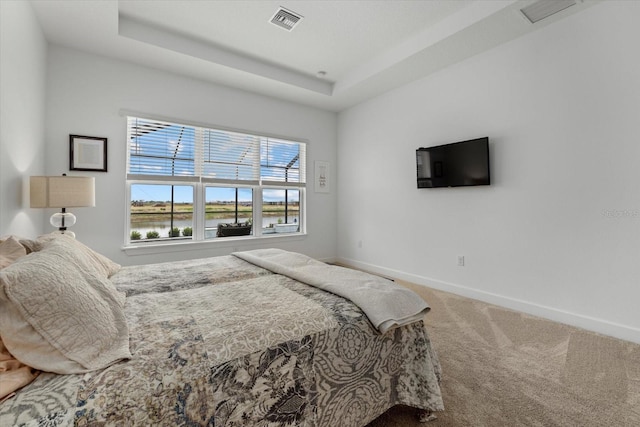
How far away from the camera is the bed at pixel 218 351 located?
828 millimetres

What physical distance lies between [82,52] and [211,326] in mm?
3815

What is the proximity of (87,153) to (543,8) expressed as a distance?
480 cm

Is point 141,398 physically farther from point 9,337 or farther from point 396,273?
point 396,273

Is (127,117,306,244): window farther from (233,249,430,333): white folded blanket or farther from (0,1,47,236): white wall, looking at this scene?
(233,249,430,333): white folded blanket

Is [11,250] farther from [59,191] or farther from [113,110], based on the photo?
[113,110]

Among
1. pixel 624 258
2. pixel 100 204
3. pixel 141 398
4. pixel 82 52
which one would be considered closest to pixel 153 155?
pixel 100 204

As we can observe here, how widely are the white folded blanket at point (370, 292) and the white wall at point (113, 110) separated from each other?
249 cm

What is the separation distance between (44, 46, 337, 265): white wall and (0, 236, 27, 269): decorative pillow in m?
2.35

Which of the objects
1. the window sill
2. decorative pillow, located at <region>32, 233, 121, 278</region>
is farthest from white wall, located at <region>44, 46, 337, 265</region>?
decorative pillow, located at <region>32, 233, 121, 278</region>

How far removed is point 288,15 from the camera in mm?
2906

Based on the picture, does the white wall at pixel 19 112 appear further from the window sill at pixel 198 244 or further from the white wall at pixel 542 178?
the white wall at pixel 542 178

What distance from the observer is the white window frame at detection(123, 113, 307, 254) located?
356cm

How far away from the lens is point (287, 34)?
3223 mm

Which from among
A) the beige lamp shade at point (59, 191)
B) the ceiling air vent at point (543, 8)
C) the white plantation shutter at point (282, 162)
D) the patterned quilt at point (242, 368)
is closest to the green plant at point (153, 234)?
the beige lamp shade at point (59, 191)
